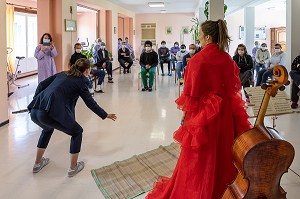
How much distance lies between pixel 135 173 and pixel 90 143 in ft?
4.22

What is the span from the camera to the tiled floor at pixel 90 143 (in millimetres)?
3170

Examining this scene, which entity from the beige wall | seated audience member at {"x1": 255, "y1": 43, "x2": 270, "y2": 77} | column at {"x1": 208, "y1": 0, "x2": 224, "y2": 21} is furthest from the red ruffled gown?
the beige wall

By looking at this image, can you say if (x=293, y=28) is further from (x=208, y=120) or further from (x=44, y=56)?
(x=208, y=120)

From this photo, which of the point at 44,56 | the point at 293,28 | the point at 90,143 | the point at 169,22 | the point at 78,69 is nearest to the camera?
the point at 78,69

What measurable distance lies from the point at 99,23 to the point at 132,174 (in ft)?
36.5

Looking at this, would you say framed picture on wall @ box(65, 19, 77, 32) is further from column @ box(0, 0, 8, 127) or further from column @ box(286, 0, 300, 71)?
column @ box(286, 0, 300, 71)

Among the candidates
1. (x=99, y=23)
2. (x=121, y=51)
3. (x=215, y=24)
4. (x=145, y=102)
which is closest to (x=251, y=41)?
(x=121, y=51)

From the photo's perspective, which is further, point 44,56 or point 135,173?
point 44,56

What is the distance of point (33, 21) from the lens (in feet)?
45.3

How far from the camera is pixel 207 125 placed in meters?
2.32

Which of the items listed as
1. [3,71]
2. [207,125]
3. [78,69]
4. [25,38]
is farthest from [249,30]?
[207,125]

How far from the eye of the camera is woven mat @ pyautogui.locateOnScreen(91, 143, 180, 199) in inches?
123

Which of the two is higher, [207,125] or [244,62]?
[244,62]

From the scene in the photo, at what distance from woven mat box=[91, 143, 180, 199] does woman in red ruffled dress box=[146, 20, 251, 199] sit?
78 centimetres
